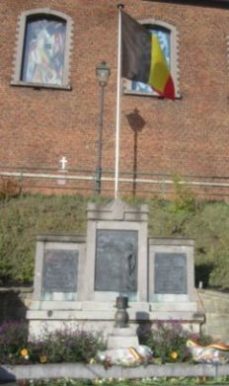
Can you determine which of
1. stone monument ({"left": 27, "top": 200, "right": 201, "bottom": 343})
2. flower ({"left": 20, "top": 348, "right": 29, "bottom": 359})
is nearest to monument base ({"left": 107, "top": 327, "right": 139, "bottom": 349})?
stone monument ({"left": 27, "top": 200, "right": 201, "bottom": 343})

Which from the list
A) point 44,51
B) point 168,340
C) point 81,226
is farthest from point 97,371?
point 44,51

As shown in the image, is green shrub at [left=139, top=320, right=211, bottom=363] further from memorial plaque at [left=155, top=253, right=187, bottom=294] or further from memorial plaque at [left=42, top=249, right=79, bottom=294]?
memorial plaque at [left=42, top=249, right=79, bottom=294]

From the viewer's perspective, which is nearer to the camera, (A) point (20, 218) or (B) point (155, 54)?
(B) point (155, 54)

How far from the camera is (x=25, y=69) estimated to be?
60.3 ft

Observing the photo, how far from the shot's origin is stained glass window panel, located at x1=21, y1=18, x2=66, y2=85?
60.5ft

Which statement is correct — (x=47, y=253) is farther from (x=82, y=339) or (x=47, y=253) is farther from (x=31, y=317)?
(x=82, y=339)

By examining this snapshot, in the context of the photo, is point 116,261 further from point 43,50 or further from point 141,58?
point 43,50

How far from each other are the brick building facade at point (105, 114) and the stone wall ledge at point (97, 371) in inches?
395

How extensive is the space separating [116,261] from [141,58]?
17.5 ft

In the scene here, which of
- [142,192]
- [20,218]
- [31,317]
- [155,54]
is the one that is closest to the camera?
[31,317]

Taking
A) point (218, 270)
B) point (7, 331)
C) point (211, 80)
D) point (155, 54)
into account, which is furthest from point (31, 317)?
point (211, 80)

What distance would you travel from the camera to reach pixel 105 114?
18000 mm

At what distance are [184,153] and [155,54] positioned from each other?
6.24 m

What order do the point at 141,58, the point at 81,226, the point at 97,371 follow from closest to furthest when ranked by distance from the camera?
the point at 97,371
the point at 141,58
the point at 81,226
